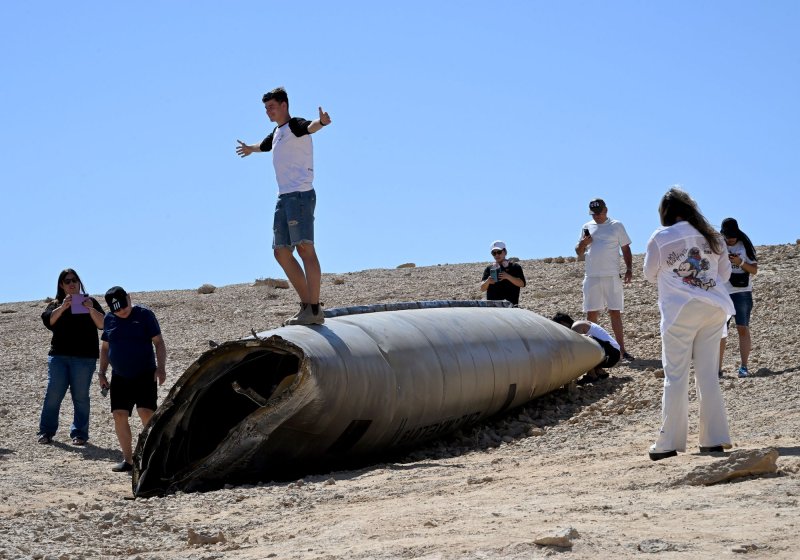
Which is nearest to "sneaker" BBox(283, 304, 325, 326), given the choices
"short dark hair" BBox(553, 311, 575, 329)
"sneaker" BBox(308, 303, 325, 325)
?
"sneaker" BBox(308, 303, 325, 325)

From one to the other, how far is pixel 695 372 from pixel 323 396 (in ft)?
9.14

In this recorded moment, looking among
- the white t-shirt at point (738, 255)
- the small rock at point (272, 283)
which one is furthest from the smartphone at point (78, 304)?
the small rock at point (272, 283)

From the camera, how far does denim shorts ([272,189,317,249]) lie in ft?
30.1

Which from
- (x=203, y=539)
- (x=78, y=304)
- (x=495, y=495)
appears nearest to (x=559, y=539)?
(x=495, y=495)

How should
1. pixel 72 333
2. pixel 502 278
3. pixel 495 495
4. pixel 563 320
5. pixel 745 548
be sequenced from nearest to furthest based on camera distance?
1. pixel 745 548
2. pixel 495 495
3. pixel 72 333
4. pixel 563 320
5. pixel 502 278

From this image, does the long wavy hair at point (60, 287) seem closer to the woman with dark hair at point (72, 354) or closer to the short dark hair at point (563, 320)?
the woman with dark hair at point (72, 354)

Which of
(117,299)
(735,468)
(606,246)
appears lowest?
(735,468)

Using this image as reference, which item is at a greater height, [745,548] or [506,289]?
[506,289]

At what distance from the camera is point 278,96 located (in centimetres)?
939

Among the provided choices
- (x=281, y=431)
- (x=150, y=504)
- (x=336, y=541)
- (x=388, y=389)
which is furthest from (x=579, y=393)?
(x=336, y=541)

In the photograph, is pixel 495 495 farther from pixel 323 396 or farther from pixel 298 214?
pixel 298 214

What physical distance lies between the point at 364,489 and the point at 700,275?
8.91 ft

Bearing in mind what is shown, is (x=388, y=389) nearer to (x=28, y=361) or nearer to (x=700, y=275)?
(x=700, y=275)

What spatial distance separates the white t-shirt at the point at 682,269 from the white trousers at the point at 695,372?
54 mm
